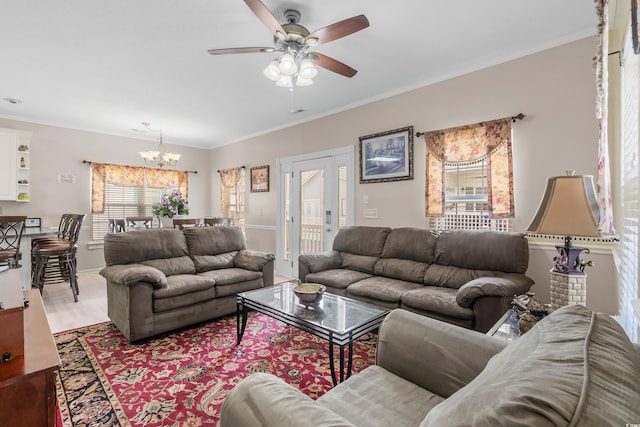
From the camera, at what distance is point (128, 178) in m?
6.00

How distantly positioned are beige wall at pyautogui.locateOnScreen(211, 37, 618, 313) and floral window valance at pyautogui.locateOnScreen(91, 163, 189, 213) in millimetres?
4405

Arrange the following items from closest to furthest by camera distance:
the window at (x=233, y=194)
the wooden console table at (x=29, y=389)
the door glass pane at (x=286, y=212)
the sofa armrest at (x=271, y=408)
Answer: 1. the sofa armrest at (x=271, y=408)
2. the wooden console table at (x=29, y=389)
3. the door glass pane at (x=286, y=212)
4. the window at (x=233, y=194)

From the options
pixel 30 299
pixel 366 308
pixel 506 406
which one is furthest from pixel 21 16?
pixel 506 406

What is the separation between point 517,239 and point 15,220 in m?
4.97

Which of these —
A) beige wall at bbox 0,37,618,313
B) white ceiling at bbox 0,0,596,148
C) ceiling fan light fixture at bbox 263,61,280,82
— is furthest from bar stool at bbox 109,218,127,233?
ceiling fan light fixture at bbox 263,61,280,82

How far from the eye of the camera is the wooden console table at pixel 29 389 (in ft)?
3.39

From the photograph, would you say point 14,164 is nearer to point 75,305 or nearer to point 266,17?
point 75,305

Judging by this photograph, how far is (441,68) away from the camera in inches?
131

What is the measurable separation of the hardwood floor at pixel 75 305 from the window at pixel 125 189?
4.51 feet

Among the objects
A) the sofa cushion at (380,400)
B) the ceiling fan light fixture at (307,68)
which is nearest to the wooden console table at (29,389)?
the sofa cushion at (380,400)

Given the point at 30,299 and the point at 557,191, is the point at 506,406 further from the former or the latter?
the point at 30,299

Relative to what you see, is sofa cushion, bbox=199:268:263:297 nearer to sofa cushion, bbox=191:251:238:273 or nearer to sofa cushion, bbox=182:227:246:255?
sofa cushion, bbox=191:251:238:273

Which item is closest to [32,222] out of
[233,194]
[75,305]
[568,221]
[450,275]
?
[75,305]

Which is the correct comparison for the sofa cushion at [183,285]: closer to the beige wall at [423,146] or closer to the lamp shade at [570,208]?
the beige wall at [423,146]
